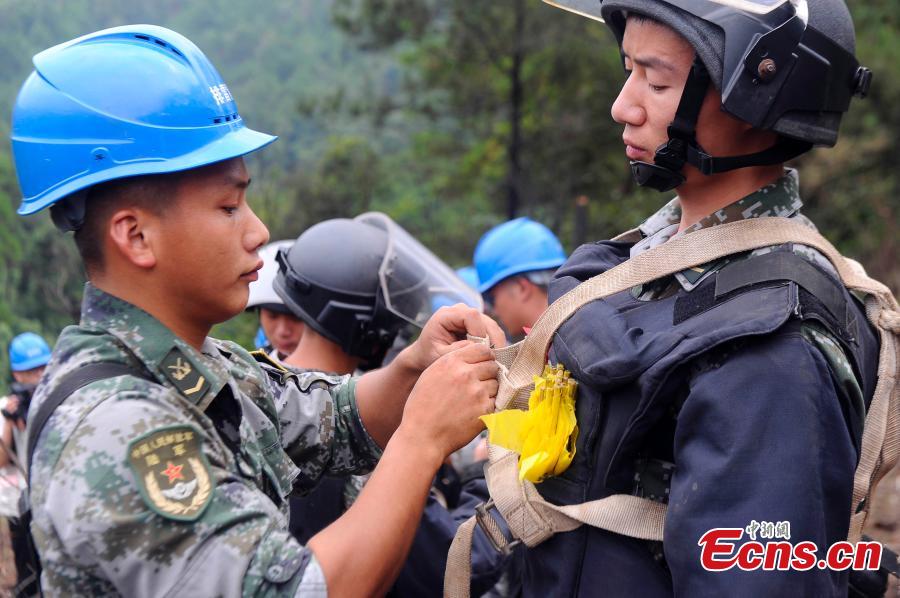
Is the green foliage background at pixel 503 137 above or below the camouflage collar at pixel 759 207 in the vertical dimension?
below

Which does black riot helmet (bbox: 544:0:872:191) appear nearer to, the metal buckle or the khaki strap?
the metal buckle

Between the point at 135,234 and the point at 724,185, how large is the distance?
1583 millimetres

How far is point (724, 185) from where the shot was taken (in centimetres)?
242

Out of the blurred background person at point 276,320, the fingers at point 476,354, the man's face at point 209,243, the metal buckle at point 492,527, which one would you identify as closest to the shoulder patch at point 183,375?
the man's face at point 209,243

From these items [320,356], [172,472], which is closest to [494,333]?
[172,472]

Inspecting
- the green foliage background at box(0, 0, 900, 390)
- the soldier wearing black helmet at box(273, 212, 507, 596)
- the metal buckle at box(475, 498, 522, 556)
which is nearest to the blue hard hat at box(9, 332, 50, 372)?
the green foliage background at box(0, 0, 900, 390)

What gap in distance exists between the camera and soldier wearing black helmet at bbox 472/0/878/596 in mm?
1892

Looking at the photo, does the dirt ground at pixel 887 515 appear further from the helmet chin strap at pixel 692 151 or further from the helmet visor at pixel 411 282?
the helmet chin strap at pixel 692 151

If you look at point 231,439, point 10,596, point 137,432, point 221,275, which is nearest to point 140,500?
point 137,432

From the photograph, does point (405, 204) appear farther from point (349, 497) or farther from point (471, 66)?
point (349, 497)

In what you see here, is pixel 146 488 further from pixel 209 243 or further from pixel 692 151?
pixel 692 151

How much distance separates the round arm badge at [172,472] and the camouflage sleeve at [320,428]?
0.77 meters

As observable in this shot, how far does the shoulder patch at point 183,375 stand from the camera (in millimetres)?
2148

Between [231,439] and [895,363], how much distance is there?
172 centimetres
